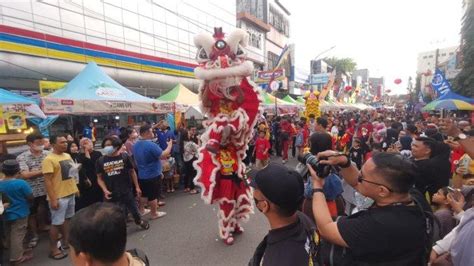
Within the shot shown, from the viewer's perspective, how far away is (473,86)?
1518 cm

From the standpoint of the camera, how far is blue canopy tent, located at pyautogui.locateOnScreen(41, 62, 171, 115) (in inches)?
248

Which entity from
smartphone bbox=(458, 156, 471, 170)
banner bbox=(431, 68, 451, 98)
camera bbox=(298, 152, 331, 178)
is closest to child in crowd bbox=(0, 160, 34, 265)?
camera bbox=(298, 152, 331, 178)

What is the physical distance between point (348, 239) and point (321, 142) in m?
1.16

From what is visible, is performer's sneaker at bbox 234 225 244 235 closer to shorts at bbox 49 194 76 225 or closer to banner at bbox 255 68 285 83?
shorts at bbox 49 194 76 225

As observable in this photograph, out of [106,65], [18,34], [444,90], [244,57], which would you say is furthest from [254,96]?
[444,90]

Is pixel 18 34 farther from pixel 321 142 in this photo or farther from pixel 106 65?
pixel 321 142

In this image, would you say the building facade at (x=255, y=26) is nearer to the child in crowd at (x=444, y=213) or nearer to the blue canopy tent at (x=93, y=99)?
the blue canopy tent at (x=93, y=99)

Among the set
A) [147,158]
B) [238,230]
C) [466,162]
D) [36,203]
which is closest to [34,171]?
[36,203]

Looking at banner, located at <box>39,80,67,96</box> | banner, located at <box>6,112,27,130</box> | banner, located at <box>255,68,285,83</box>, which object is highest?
banner, located at <box>255,68,285,83</box>

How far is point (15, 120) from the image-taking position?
16.9 ft

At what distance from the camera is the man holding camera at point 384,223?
145 cm

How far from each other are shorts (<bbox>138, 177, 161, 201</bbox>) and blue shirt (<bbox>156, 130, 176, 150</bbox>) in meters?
2.33

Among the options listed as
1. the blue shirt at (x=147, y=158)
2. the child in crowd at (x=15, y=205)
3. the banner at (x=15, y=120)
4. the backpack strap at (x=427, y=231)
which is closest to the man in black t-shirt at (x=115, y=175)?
the blue shirt at (x=147, y=158)

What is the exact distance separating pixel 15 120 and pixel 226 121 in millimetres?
4012
